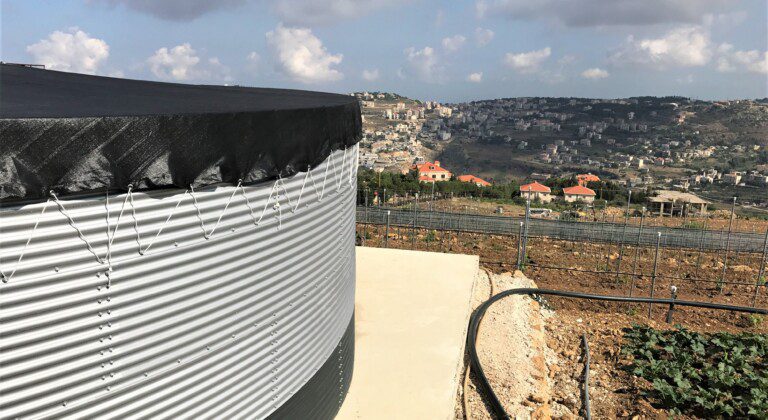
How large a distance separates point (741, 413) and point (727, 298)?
7.06m

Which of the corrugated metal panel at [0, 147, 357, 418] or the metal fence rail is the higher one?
the corrugated metal panel at [0, 147, 357, 418]

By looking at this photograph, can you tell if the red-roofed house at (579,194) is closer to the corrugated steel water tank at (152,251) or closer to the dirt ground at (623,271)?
the dirt ground at (623,271)

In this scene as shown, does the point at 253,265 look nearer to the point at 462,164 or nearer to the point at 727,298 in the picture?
the point at 727,298

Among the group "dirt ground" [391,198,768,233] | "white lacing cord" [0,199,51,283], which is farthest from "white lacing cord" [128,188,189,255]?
"dirt ground" [391,198,768,233]

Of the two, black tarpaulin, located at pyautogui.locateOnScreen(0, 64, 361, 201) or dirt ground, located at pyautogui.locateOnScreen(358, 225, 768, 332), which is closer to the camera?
black tarpaulin, located at pyautogui.locateOnScreen(0, 64, 361, 201)

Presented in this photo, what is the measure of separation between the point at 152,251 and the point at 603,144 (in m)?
120

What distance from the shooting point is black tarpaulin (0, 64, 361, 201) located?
239 centimetres

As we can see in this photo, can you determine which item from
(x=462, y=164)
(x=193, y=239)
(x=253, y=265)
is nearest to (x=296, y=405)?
(x=253, y=265)

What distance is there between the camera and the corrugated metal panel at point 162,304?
101 inches

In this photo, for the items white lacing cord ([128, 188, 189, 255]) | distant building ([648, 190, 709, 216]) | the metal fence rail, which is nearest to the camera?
white lacing cord ([128, 188, 189, 255])

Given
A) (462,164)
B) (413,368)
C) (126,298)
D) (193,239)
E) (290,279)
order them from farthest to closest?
(462,164) → (413,368) → (290,279) → (193,239) → (126,298)

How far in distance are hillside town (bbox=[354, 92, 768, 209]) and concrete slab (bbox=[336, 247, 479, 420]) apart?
5023 centimetres

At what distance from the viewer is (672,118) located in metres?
118

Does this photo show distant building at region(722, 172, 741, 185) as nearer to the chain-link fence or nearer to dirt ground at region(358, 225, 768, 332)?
the chain-link fence
